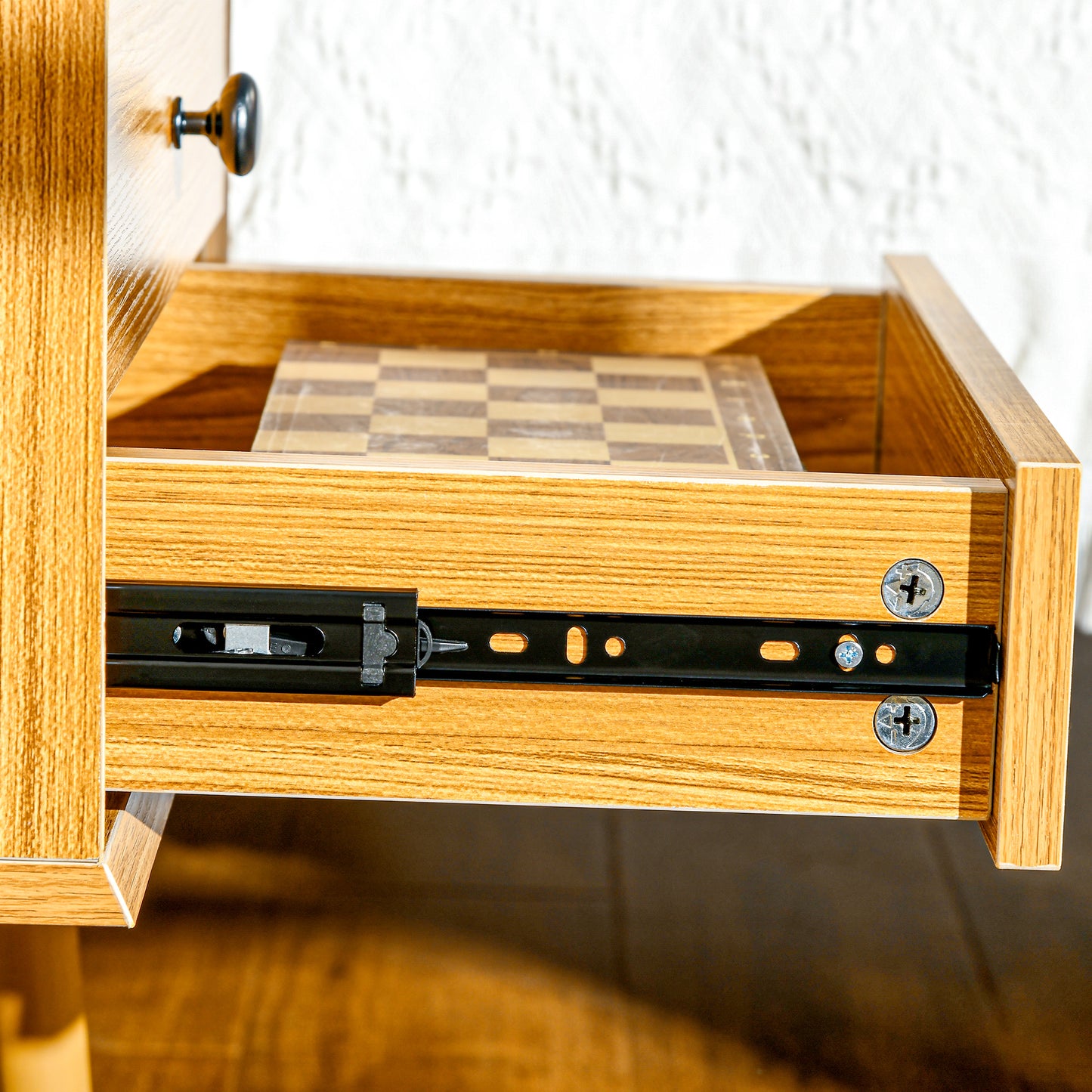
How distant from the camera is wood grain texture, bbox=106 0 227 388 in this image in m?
0.55

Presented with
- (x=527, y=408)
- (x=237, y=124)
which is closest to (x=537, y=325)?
(x=527, y=408)

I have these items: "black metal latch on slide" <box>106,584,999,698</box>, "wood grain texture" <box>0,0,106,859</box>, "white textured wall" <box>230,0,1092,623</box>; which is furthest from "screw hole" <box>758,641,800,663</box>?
"white textured wall" <box>230,0,1092,623</box>

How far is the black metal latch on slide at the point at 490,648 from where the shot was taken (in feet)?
1.75

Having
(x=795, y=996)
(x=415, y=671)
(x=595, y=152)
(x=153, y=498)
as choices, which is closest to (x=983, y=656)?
(x=415, y=671)

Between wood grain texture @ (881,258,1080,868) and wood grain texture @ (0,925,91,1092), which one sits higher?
wood grain texture @ (881,258,1080,868)

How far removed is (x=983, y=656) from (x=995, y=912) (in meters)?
0.83

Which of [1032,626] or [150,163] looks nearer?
[1032,626]

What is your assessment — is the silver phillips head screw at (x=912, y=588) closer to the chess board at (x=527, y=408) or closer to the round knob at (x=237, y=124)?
the chess board at (x=527, y=408)

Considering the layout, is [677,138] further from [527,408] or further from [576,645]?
[576,645]

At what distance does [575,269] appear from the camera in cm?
141

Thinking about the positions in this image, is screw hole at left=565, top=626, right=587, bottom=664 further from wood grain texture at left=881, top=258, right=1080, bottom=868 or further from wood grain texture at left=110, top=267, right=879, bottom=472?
wood grain texture at left=110, top=267, right=879, bottom=472

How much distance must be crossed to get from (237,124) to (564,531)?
0.89 feet

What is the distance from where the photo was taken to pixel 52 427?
0.51 m

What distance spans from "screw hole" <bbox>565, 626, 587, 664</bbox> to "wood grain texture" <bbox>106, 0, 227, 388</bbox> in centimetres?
21
